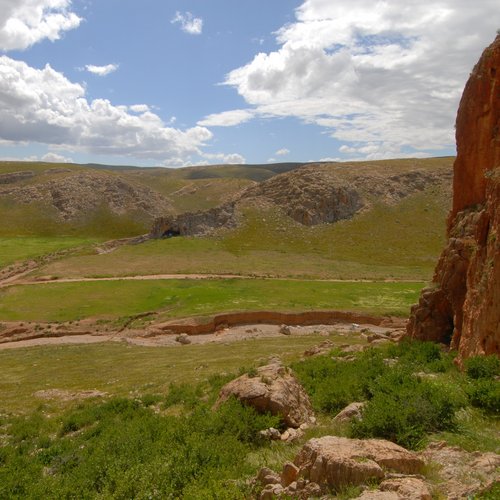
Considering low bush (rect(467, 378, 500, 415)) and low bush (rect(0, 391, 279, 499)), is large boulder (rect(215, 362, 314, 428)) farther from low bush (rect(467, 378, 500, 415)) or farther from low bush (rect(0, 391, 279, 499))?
low bush (rect(467, 378, 500, 415))

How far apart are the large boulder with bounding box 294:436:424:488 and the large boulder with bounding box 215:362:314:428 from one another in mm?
4684

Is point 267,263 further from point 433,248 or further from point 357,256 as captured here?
point 433,248

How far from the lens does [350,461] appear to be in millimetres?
8125

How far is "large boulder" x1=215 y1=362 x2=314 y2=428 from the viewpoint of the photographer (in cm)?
1377

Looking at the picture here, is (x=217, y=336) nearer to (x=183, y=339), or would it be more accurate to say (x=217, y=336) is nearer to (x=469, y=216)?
(x=183, y=339)

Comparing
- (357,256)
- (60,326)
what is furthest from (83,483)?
(357,256)

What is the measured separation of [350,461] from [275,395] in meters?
5.96

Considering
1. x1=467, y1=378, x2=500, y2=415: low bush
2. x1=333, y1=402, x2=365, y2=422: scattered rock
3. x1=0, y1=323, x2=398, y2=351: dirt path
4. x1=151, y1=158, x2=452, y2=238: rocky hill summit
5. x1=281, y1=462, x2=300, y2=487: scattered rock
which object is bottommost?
x1=0, y1=323, x2=398, y2=351: dirt path

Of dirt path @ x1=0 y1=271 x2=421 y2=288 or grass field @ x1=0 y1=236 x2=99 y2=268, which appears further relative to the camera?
grass field @ x1=0 y1=236 x2=99 y2=268

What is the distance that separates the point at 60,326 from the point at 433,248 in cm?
6756

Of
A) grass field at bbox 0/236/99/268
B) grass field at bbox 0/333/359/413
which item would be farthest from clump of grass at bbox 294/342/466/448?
grass field at bbox 0/236/99/268

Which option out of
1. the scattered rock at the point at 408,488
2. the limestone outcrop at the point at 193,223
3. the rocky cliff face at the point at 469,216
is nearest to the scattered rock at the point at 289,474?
the scattered rock at the point at 408,488

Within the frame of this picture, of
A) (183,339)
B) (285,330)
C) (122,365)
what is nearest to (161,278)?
(183,339)

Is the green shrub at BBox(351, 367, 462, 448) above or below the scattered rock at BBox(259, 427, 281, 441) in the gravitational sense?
above
